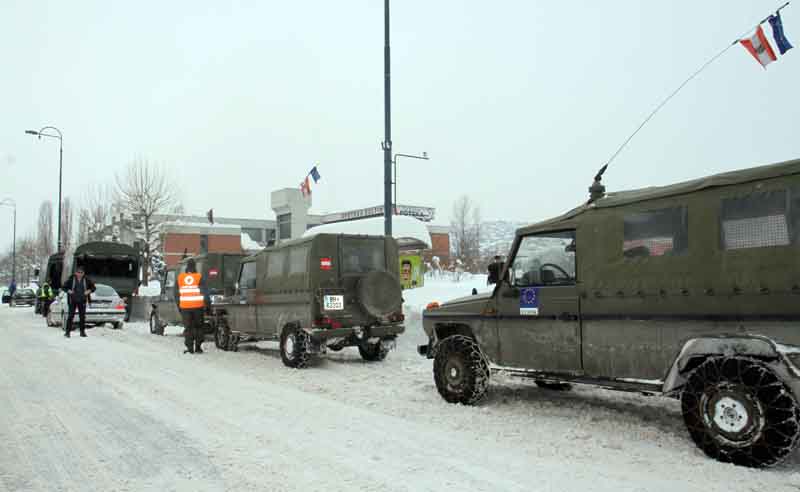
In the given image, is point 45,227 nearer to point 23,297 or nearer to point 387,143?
point 23,297

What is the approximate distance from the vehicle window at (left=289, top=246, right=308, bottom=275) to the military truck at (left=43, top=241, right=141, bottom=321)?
16521 millimetres

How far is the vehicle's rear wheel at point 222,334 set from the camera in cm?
1334

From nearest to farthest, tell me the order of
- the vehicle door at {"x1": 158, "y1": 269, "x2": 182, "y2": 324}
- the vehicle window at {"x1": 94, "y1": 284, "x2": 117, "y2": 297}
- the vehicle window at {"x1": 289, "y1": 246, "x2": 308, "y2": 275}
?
the vehicle window at {"x1": 289, "y1": 246, "x2": 308, "y2": 275}
the vehicle door at {"x1": 158, "y1": 269, "x2": 182, "y2": 324}
the vehicle window at {"x1": 94, "y1": 284, "x2": 117, "y2": 297}

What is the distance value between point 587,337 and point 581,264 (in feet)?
2.36

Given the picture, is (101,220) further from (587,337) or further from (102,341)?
(587,337)

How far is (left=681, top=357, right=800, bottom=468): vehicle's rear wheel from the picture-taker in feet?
14.8

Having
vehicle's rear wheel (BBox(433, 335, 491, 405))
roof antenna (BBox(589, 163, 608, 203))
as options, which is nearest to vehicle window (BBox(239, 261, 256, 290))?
vehicle's rear wheel (BBox(433, 335, 491, 405))

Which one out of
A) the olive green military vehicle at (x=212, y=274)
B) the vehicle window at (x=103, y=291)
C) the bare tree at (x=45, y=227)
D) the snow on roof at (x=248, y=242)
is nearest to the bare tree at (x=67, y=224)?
the bare tree at (x=45, y=227)

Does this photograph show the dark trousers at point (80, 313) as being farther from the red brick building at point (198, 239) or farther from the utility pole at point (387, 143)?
the red brick building at point (198, 239)

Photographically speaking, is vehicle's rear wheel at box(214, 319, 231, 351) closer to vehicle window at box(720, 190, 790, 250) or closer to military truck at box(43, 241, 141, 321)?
vehicle window at box(720, 190, 790, 250)

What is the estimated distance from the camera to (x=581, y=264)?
20.2 feet

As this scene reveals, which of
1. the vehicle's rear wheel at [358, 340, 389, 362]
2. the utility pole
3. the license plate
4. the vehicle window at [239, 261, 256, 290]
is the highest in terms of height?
the utility pole

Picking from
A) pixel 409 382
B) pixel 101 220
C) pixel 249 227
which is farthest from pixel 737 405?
pixel 249 227

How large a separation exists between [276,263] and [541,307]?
650 centimetres
